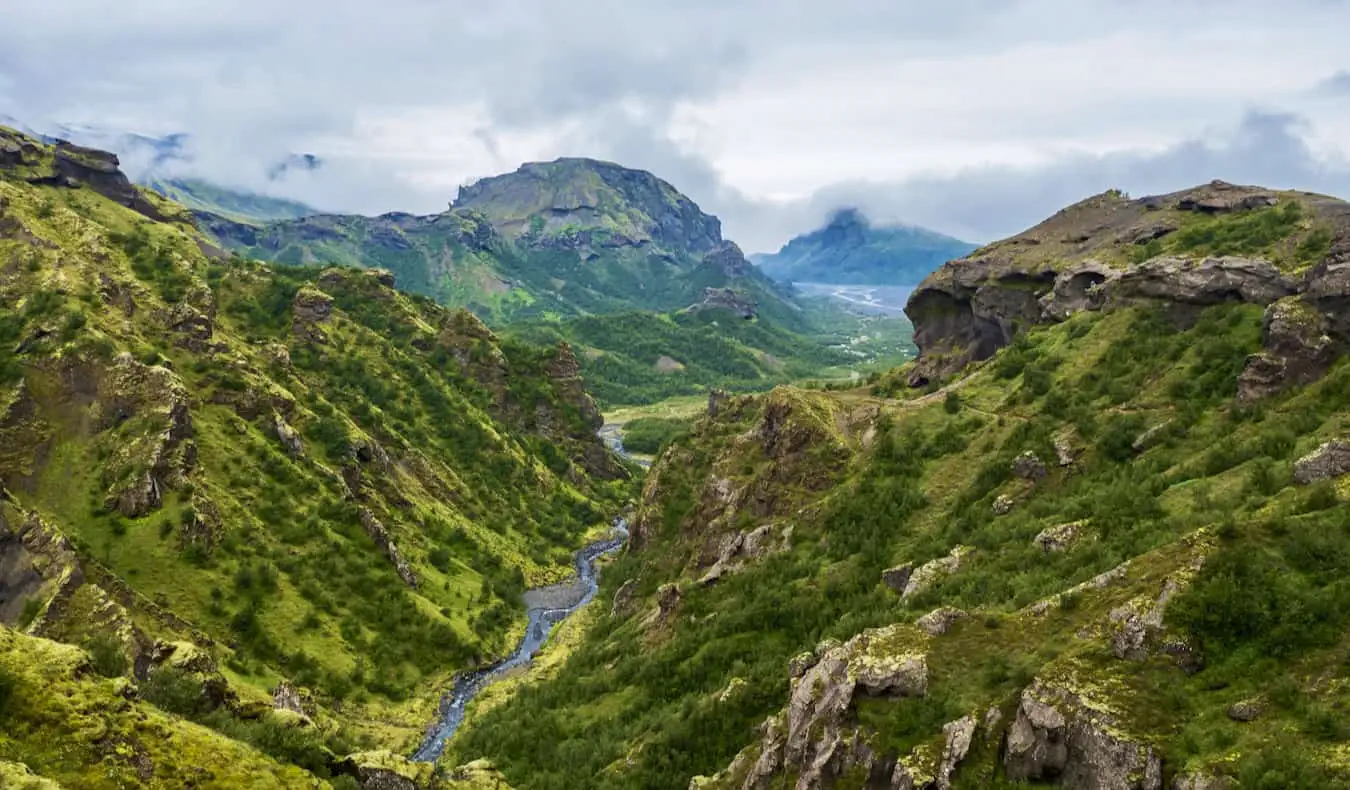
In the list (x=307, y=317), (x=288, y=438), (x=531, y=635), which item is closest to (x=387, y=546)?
(x=288, y=438)

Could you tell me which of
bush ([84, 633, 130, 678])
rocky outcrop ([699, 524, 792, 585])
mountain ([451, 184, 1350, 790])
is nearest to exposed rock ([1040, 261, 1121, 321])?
mountain ([451, 184, 1350, 790])

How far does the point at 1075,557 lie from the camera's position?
5628 centimetres

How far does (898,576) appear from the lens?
7512cm

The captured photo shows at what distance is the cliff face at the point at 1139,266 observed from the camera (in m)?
87.7

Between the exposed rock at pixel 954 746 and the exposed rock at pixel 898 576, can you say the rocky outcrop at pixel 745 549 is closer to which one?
the exposed rock at pixel 898 576

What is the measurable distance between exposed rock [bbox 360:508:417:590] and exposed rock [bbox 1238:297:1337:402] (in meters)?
121

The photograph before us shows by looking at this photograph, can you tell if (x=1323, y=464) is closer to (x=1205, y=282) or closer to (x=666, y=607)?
(x=1205, y=282)

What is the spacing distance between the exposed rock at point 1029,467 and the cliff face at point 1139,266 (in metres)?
25.8

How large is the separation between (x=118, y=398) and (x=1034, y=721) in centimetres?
13040

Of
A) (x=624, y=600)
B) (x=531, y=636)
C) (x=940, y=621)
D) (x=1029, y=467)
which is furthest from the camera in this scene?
(x=531, y=636)

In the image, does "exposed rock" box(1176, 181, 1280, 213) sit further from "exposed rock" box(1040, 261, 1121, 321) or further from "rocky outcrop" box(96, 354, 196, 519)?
"rocky outcrop" box(96, 354, 196, 519)

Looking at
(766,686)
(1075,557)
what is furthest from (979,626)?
(766,686)

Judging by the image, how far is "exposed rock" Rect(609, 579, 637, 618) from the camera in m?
125

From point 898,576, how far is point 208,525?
321 feet
